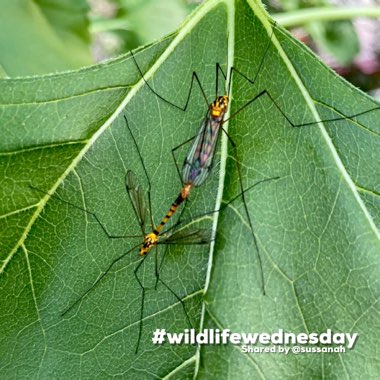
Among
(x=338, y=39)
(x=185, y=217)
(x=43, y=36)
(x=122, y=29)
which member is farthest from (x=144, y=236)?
(x=338, y=39)

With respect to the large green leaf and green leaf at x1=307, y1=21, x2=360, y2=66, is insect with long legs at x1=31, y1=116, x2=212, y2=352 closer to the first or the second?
the large green leaf

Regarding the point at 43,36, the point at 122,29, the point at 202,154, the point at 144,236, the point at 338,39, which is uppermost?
the point at 338,39

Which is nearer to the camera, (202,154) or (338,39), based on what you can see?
(202,154)

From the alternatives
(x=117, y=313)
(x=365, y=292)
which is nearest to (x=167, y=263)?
(x=117, y=313)

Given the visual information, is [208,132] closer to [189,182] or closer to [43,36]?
[189,182]

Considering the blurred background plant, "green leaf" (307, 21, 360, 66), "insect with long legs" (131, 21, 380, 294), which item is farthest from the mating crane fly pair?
"green leaf" (307, 21, 360, 66)

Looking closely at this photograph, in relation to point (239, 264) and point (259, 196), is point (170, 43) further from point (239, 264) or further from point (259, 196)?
point (239, 264)
